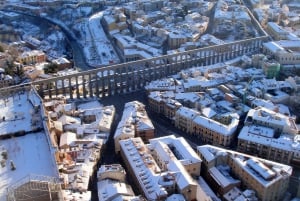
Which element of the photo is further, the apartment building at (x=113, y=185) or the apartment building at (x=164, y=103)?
the apartment building at (x=164, y=103)

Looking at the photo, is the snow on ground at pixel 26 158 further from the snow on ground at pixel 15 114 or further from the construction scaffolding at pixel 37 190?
the snow on ground at pixel 15 114

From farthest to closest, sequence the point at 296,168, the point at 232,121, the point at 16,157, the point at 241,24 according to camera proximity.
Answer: the point at 241,24 < the point at 232,121 < the point at 296,168 < the point at 16,157

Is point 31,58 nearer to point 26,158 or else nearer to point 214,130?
point 26,158

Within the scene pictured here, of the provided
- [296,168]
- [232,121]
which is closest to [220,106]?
[232,121]

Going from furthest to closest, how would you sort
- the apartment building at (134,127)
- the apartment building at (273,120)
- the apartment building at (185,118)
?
the apartment building at (185,118)
the apartment building at (273,120)
the apartment building at (134,127)

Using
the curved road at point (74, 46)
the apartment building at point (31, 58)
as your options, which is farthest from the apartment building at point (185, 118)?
the apartment building at point (31, 58)

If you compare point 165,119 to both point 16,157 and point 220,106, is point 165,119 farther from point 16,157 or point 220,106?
point 16,157

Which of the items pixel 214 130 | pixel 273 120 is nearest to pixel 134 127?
pixel 214 130

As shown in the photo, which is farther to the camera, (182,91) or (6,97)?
(182,91)

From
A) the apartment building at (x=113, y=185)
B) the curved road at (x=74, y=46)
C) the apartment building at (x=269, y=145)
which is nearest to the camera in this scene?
the apartment building at (x=113, y=185)
